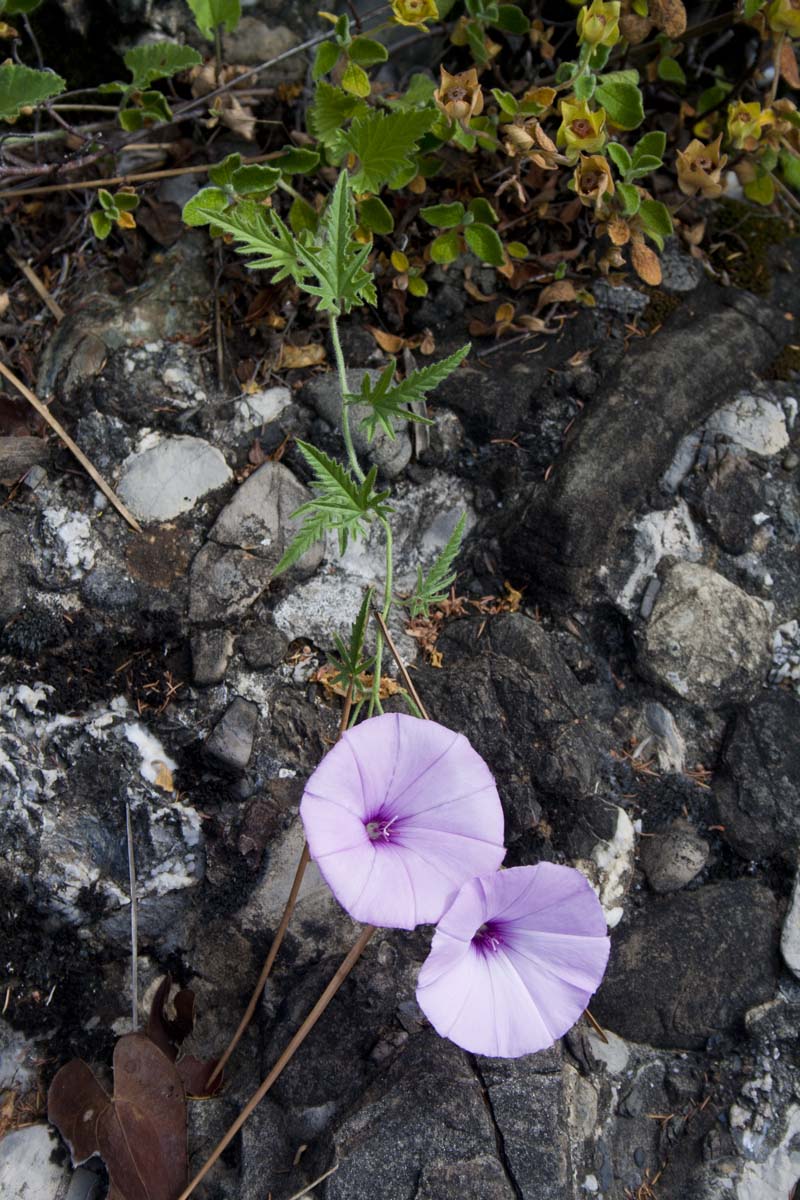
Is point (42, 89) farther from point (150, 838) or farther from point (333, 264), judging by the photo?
point (150, 838)

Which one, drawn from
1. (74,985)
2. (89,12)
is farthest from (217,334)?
(74,985)

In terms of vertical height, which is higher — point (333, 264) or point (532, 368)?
point (333, 264)

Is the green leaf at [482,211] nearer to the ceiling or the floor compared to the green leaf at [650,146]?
nearer to the floor

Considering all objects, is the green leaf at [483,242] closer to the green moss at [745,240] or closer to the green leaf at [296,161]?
the green leaf at [296,161]

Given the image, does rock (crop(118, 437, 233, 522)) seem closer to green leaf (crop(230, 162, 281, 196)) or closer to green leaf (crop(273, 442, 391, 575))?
green leaf (crop(273, 442, 391, 575))

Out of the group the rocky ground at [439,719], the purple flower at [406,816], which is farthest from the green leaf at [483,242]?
the purple flower at [406,816]

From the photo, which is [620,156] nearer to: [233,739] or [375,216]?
[375,216]
